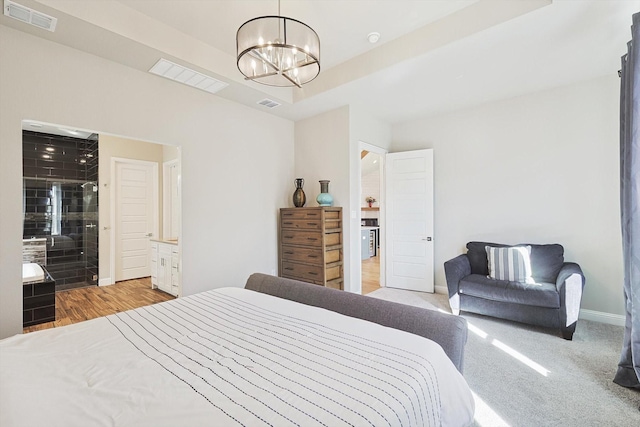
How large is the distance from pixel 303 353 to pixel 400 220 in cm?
370

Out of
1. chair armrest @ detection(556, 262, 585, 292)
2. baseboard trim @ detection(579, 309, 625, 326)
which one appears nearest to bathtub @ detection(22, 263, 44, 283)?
chair armrest @ detection(556, 262, 585, 292)

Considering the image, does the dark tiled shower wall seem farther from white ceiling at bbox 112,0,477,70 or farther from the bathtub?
white ceiling at bbox 112,0,477,70

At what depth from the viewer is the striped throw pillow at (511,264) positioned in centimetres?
320

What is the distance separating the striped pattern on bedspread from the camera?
86cm

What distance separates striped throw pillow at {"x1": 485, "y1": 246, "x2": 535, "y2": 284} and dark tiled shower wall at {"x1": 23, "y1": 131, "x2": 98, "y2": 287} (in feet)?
20.2

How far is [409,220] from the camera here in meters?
4.51

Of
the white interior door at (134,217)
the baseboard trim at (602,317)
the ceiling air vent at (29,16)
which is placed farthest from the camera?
the white interior door at (134,217)

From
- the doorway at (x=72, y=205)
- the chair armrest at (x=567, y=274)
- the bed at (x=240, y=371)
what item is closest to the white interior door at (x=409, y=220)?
the chair armrest at (x=567, y=274)

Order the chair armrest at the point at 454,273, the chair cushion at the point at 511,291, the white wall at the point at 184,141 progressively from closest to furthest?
the white wall at the point at 184,141
the chair cushion at the point at 511,291
the chair armrest at the point at 454,273

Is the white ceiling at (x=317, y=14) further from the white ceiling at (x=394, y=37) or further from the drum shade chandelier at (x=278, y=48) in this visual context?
the drum shade chandelier at (x=278, y=48)

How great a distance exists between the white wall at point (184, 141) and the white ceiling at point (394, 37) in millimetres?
234

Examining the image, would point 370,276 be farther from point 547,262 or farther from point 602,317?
point 602,317

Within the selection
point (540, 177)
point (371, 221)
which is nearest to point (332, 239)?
point (540, 177)

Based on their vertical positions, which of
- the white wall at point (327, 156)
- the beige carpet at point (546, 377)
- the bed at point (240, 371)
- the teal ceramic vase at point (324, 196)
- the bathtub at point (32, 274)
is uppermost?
the white wall at point (327, 156)
